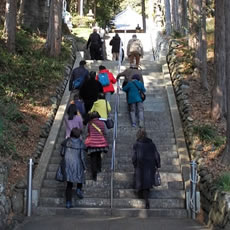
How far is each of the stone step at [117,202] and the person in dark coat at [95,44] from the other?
434 inches

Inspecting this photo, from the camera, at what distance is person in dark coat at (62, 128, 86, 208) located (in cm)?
903

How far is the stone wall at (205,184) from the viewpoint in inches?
308

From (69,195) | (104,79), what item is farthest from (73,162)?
(104,79)

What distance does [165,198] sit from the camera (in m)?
9.70

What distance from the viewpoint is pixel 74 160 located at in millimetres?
9062

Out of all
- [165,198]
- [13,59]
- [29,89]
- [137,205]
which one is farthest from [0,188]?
[13,59]

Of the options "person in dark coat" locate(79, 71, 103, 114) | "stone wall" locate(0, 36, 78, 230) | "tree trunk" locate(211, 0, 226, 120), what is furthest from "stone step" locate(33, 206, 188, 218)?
"tree trunk" locate(211, 0, 226, 120)

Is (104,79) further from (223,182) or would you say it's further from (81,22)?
(81,22)

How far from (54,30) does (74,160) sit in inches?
370

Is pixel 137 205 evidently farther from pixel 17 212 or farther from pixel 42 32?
pixel 42 32

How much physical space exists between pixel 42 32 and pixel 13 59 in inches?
263

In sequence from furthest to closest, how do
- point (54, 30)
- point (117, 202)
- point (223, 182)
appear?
point (54, 30)
point (117, 202)
point (223, 182)

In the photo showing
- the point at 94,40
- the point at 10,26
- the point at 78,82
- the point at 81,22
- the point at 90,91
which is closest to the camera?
the point at 90,91

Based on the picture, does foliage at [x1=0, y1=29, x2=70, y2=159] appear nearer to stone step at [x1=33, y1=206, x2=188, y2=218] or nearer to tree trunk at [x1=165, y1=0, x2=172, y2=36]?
stone step at [x1=33, y1=206, x2=188, y2=218]
